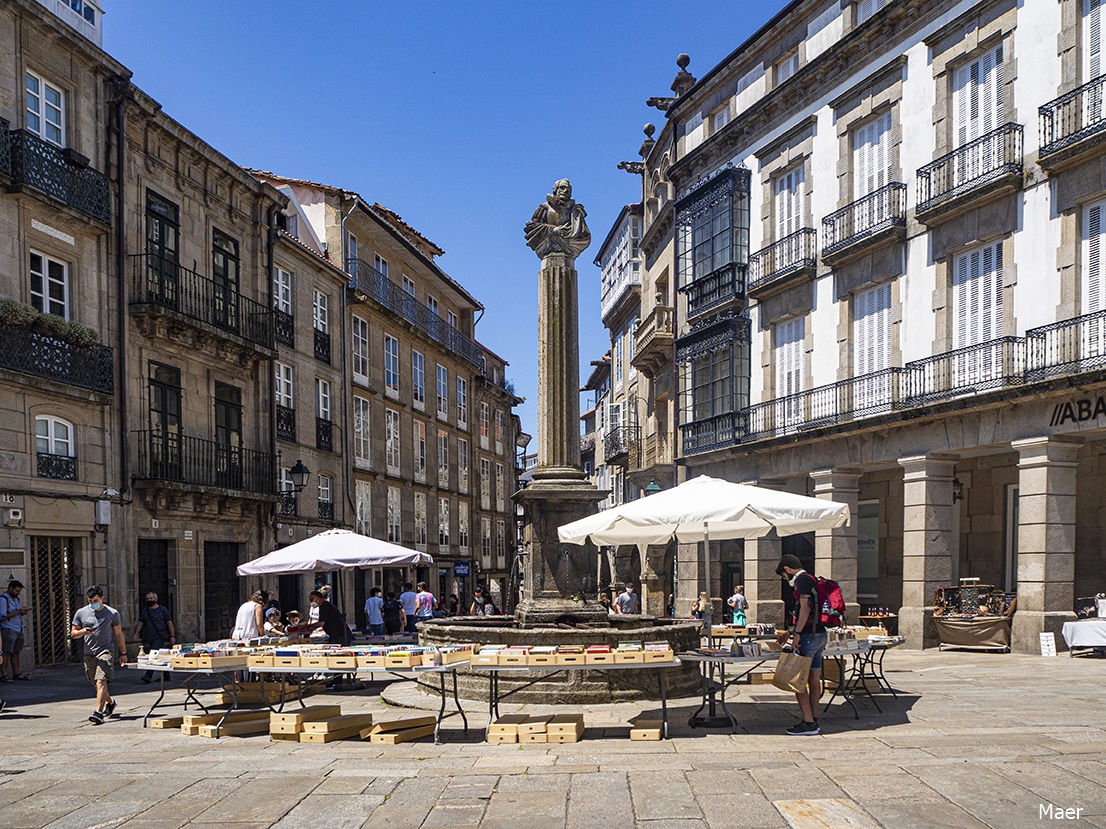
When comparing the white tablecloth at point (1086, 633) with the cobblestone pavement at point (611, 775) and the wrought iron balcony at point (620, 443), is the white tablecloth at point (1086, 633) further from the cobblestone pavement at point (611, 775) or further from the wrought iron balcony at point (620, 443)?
the wrought iron balcony at point (620, 443)

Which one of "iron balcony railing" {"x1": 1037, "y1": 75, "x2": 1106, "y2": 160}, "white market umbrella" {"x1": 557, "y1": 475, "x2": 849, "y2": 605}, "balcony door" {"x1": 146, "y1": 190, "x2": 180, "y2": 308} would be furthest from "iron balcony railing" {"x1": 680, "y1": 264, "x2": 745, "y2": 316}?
"white market umbrella" {"x1": 557, "y1": 475, "x2": 849, "y2": 605}

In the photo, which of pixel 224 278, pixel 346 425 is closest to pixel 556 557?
pixel 224 278

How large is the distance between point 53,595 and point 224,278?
963 centimetres

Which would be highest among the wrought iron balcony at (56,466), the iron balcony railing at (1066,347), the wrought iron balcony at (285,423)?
the iron balcony railing at (1066,347)

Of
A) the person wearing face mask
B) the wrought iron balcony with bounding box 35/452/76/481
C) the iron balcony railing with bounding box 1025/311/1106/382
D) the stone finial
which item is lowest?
the person wearing face mask

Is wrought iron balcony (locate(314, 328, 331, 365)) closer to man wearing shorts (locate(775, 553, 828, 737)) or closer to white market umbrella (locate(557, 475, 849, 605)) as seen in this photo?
white market umbrella (locate(557, 475, 849, 605))

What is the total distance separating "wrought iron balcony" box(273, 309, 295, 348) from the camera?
28812 millimetres

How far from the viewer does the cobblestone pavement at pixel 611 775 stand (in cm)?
705

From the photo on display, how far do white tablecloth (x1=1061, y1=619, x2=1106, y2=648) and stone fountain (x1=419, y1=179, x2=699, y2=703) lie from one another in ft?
24.8

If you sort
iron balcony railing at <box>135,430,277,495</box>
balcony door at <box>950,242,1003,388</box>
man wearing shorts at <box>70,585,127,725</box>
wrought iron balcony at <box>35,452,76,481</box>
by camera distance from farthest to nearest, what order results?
iron balcony railing at <box>135,430,277,495</box> < balcony door at <box>950,242,1003,388</box> < wrought iron balcony at <box>35,452,76,481</box> < man wearing shorts at <box>70,585,127,725</box>

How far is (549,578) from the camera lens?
1412cm

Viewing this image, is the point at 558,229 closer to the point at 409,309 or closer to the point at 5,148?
the point at 5,148

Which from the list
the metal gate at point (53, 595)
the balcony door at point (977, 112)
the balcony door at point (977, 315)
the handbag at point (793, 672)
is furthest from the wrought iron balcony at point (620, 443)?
the handbag at point (793, 672)

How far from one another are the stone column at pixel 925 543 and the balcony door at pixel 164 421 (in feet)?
49.2
